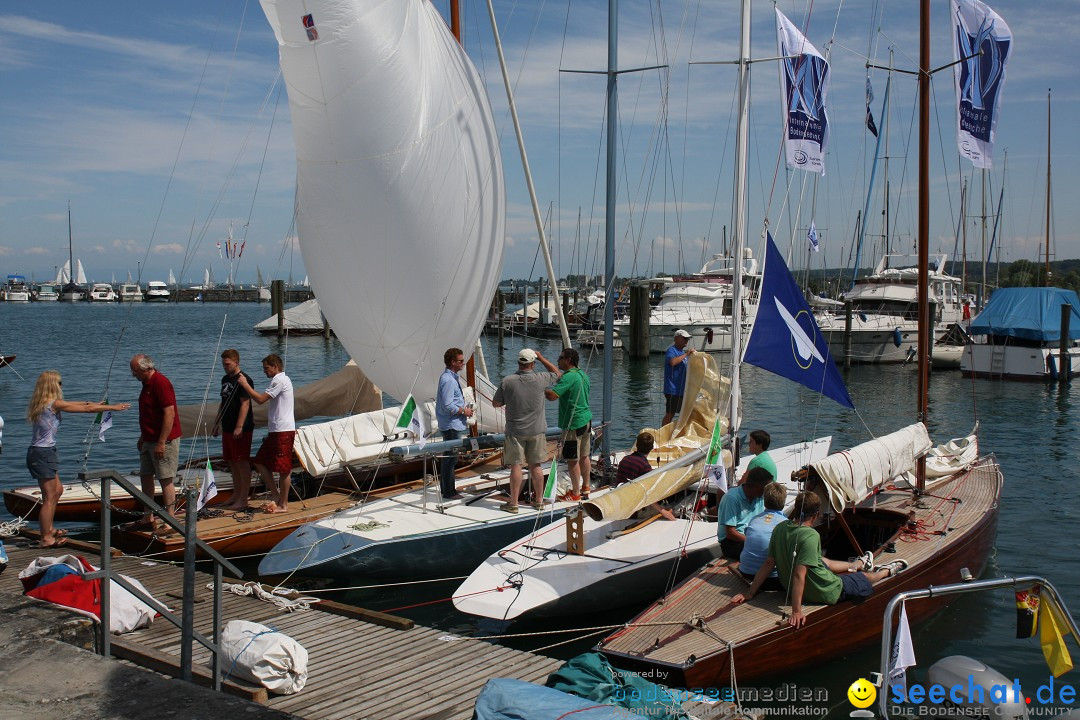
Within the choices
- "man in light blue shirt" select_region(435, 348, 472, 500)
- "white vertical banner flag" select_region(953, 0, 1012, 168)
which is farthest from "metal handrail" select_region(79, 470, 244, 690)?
"white vertical banner flag" select_region(953, 0, 1012, 168)

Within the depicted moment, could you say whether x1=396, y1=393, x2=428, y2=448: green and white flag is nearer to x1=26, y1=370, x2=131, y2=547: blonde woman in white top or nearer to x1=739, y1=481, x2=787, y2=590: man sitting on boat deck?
x1=26, y1=370, x2=131, y2=547: blonde woman in white top

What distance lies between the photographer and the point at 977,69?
35.6ft

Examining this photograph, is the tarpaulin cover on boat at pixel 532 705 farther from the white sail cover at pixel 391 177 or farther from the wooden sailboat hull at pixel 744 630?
the white sail cover at pixel 391 177

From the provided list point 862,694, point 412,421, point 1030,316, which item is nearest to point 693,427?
point 412,421

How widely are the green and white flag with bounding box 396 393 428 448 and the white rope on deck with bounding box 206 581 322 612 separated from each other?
2533mm

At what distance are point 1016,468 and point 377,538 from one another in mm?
15022

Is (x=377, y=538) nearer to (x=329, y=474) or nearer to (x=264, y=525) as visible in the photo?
(x=264, y=525)

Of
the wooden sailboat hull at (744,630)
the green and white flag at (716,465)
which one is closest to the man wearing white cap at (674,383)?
the green and white flag at (716,465)

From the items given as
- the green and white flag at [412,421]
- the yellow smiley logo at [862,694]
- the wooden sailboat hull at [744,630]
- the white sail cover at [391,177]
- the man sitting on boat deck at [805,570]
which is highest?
the white sail cover at [391,177]

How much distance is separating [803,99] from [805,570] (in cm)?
609

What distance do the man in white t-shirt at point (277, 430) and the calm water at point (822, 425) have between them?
2.13ft

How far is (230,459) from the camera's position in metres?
10.4

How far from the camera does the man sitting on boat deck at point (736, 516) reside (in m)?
8.32

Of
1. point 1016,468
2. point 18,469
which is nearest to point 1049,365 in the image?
point 1016,468
